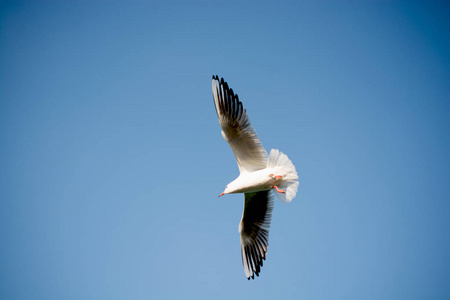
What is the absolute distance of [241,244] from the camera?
721 centimetres

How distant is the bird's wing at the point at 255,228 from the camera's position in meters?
6.99

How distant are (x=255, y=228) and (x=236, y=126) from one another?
2394mm

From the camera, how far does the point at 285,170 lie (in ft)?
20.1

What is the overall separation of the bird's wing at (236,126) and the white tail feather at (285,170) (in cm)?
17

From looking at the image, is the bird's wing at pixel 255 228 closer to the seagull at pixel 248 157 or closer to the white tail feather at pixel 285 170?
the seagull at pixel 248 157

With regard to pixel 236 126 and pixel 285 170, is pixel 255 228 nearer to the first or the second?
pixel 285 170

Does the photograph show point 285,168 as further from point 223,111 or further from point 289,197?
point 223,111

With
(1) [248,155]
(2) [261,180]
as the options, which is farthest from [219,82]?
(2) [261,180]

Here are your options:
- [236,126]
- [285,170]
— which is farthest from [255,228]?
[236,126]

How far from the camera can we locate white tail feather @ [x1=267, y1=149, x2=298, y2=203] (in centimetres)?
612

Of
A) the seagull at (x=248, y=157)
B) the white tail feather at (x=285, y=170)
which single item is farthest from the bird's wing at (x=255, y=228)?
the white tail feather at (x=285, y=170)

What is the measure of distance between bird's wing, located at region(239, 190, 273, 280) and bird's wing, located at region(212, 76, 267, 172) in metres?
1.00

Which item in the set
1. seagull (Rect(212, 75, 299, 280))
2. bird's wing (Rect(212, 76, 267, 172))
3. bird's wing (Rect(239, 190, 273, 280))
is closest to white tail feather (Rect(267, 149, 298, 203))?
seagull (Rect(212, 75, 299, 280))

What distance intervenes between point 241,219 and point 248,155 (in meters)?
1.63
